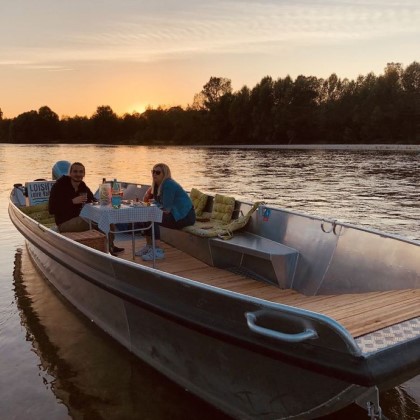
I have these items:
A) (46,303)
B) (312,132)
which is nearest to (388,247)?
(46,303)

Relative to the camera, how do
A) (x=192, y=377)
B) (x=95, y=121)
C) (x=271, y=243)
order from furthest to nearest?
1. (x=95, y=121)
2. (x=271, y=243)
3. (x=192, y=377)

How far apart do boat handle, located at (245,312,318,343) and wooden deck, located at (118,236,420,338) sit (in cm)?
67

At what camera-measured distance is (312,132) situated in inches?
3462

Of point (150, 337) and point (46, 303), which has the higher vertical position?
point (150, 337)

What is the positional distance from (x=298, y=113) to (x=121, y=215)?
3334 inches

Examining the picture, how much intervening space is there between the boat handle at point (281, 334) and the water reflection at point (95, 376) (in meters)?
1.38

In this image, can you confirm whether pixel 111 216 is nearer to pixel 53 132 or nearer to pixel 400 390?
pixel 400 390

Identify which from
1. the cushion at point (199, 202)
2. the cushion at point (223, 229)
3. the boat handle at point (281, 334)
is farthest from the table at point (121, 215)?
the boat handle at point (281, 334)

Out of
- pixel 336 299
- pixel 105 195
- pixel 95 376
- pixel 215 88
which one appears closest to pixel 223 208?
pixel 105 195

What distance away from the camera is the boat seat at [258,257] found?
6.06m

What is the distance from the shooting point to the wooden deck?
398 cm

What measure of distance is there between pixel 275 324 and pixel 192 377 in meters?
1.37

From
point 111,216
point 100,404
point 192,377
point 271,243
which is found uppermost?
point 111,216

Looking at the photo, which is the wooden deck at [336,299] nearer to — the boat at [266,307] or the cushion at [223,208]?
the boat at [266,307]
